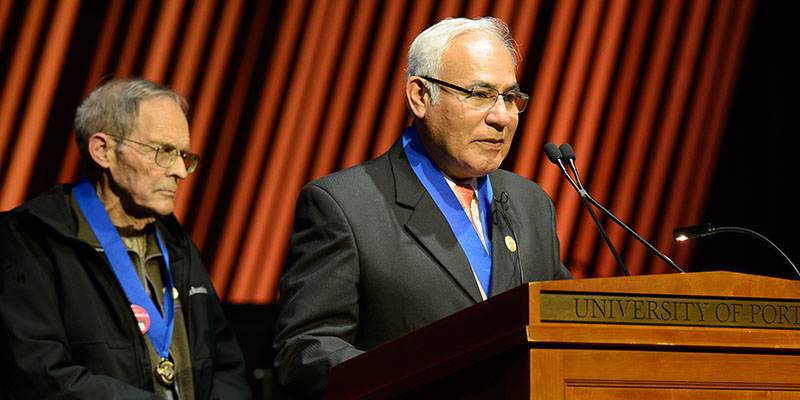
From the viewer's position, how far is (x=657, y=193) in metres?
3.76

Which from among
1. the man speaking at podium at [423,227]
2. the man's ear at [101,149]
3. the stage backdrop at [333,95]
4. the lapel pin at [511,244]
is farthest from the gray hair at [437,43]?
the stage backdrop at [333,95]

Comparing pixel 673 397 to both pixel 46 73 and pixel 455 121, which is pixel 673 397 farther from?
pixel 46 73

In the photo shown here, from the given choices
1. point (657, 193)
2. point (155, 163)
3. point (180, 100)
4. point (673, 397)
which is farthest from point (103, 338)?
point (657, 193)

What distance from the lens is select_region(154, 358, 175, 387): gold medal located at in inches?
96.6

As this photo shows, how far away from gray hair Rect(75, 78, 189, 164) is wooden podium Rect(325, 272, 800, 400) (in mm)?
1744

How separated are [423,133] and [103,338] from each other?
105 centimetres

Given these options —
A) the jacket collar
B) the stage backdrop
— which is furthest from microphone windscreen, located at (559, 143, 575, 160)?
the stage backdrop

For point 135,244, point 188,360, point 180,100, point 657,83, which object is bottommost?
point 188,360

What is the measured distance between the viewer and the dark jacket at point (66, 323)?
2236mm

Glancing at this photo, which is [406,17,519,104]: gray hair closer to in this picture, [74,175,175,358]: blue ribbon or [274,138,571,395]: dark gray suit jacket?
[274,138,571,395]: dark gray suit jacket

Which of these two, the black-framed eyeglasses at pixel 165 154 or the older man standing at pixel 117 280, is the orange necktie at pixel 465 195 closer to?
the older man standing at pixel 117 280

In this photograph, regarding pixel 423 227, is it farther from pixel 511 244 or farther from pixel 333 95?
pixel 333 95

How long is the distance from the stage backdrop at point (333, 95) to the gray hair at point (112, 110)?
0.29 meters

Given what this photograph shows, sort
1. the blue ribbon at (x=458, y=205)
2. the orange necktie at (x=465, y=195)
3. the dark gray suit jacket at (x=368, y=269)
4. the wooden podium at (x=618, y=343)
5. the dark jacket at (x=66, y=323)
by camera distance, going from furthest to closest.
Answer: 1. the dark jacket at (x=66, y=323)
2. the orange necktie at (x=465, y=195)
3. the blue ribbon at (x=458, y=205)
4. the dark gray suit jacket at (x=368, y=269)
5. the wooden podium at (x=618, y=343)
